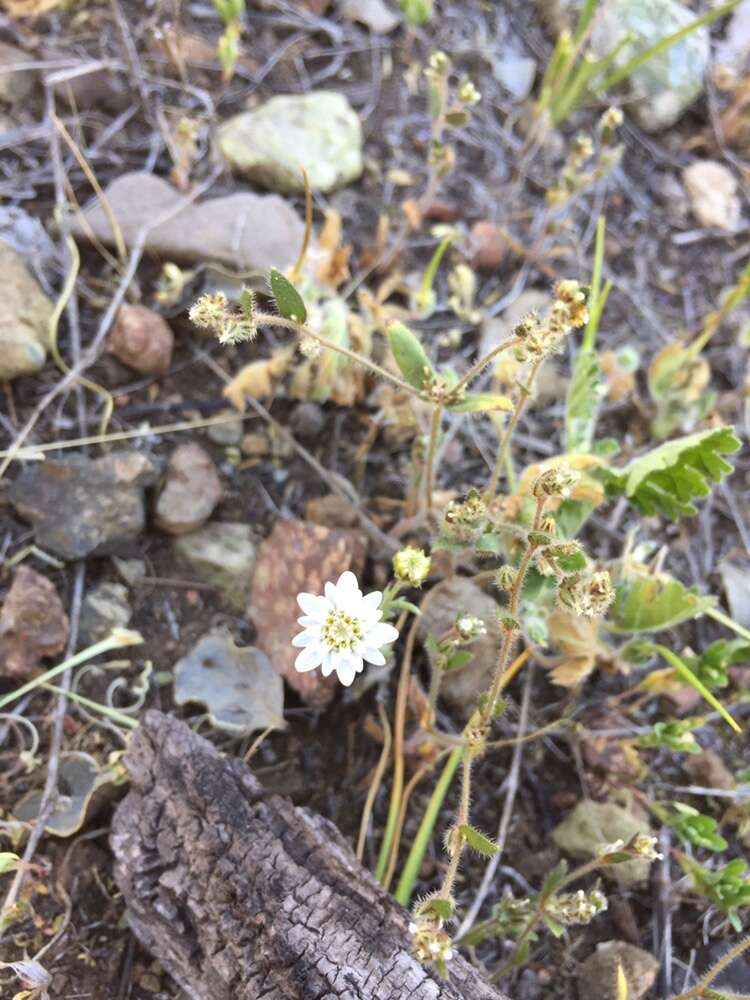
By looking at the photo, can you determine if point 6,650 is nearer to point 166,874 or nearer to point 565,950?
point 166,874

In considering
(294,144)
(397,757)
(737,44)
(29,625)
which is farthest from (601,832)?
(737,44)

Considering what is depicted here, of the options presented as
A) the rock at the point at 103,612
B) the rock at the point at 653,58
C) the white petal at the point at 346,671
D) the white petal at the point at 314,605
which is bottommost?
the rock at the point at 103,612

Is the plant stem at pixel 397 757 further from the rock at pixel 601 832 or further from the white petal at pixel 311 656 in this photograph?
the rock at pixel 601 832

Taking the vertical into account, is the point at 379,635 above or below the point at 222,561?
above

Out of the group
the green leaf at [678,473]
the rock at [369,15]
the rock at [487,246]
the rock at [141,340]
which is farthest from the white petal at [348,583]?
the rock at [369,15]

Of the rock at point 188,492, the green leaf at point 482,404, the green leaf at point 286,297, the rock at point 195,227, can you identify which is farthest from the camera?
the rock at point 195,227

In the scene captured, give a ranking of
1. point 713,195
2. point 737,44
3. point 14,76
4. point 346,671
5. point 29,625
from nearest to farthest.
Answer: point 346,671, point 29,625, point 14,76, point 713,195, point 737,44

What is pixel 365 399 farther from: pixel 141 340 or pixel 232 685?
pixel 232 685
